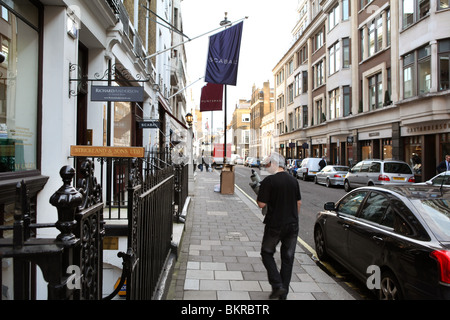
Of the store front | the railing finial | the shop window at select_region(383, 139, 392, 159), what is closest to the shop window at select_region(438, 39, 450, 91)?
the store front

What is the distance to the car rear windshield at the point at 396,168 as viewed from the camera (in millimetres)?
17031

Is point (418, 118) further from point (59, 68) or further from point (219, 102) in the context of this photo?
point (59, 68)

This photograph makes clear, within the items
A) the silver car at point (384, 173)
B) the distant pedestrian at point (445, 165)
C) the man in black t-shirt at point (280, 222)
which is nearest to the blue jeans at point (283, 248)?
the man in black t-shirt at point (280, 222)

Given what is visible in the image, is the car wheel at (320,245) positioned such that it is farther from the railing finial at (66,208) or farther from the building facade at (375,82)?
the building facade at (375,82)

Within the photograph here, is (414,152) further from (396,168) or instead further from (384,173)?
(384,173)

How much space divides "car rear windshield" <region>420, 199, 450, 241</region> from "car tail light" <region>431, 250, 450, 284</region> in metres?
0.29

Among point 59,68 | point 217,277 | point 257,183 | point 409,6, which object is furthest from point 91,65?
point 409,6

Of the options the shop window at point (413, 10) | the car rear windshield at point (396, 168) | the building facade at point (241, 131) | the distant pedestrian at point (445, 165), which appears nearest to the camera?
the distant pedestrian at point (445, 165)

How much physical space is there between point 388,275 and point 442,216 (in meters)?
0.91

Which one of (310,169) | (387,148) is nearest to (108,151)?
(387,148)

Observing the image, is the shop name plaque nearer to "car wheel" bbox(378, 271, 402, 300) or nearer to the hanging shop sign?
the hanging shop sign

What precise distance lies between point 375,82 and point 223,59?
17764 millimetres

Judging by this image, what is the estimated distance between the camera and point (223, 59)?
12.6 metres
